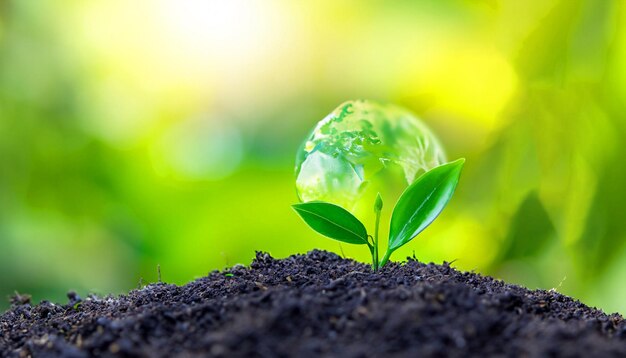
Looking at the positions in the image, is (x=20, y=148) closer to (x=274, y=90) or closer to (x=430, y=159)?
(x=274, y=90)

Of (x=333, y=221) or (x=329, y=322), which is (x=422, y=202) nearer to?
(x=333, y=221)

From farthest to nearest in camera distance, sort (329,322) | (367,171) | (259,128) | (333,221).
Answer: (259,128), (367,171), (333,221), (329,322)

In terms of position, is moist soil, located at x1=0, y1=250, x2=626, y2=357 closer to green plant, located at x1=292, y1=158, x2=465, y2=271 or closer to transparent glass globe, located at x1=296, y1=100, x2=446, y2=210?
green plant, located at x1=292, y1=158, x2=465, y2=271

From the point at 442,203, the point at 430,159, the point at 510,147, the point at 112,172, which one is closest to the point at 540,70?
the point at 510,147

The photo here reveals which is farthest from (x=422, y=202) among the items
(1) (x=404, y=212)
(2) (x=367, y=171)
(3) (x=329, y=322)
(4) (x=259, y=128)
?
(4) (x=259, y=128)

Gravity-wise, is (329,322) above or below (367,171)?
below

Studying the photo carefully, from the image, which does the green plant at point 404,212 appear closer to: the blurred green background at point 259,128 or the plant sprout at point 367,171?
the plant sprout at point 367,171
